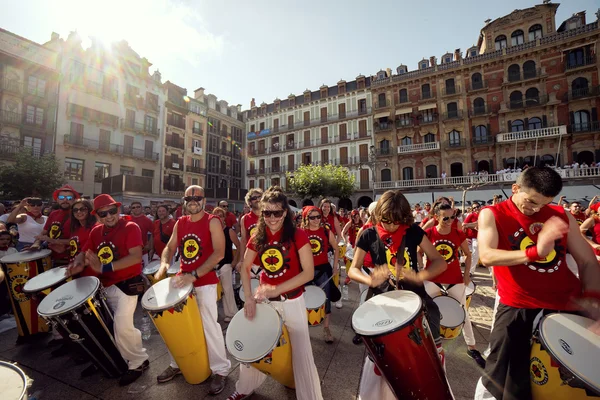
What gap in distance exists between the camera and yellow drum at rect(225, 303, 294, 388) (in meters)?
2.19

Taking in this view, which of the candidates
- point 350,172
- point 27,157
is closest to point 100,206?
point 27,157

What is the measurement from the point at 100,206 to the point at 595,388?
4606mm

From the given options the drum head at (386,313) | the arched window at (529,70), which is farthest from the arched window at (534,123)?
the drum head at (386,313)

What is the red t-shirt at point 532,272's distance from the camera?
1887mm

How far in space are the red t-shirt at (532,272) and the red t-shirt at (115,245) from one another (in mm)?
3889

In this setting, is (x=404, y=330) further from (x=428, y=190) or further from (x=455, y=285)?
(x=428, y=190)

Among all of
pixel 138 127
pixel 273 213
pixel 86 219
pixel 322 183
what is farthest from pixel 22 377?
pixel 138 127

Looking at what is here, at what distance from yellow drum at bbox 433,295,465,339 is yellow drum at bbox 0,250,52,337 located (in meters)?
5.61

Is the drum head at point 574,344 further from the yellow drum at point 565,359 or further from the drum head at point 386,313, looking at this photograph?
the drum head at point 386,313

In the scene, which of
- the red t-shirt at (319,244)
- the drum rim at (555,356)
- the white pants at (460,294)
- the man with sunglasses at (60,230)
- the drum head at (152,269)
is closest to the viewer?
the drum rim at (555,356)

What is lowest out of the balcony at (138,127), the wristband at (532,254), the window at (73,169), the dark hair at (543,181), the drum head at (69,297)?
the drum head at (69,297)

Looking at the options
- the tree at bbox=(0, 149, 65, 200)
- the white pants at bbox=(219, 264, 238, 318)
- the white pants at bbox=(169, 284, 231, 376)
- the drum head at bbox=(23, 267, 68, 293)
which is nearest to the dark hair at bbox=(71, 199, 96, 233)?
the drum head at bbox=(23, 267, 68, 293)

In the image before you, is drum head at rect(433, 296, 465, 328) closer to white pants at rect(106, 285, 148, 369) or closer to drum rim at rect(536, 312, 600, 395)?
drum rim at rect(536, 312, 600, 395)

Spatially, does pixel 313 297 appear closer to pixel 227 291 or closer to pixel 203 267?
pixel 203 267
